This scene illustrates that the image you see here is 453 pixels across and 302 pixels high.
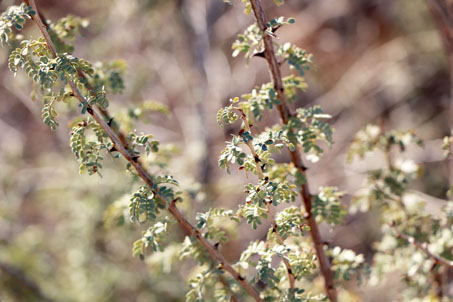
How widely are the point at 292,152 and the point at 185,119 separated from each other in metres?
3.70

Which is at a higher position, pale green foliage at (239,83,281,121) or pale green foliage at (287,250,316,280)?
pale green foliage at (239,83,281,121)

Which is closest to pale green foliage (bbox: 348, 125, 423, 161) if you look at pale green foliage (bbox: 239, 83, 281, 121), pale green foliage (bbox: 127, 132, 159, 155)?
pale green foliage (bbox: 239, 83, 281, 121)

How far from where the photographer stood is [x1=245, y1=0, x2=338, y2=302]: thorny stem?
1.20m

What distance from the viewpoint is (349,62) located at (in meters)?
6.70

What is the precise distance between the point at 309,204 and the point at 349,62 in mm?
5623

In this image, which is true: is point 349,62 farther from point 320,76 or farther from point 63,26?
point 63,26

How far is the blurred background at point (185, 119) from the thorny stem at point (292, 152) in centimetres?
43

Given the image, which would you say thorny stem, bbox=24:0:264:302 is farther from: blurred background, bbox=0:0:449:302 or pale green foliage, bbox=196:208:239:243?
blurred background, bbox=0:0:449:302

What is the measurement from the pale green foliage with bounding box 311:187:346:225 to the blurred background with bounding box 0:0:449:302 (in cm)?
46

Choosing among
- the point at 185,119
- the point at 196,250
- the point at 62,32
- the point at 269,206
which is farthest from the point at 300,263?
the point at 185,119

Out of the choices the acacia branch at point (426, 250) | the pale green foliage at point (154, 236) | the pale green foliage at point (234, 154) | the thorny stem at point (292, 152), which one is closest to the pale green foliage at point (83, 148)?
the pale green foliage at point (234, 154)

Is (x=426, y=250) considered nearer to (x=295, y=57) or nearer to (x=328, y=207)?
(x=328, y=207)

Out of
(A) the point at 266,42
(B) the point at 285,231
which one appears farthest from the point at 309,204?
(A) the point at 266,42

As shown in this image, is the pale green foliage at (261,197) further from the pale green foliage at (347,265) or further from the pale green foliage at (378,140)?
the pale green foliage at (378,140)
